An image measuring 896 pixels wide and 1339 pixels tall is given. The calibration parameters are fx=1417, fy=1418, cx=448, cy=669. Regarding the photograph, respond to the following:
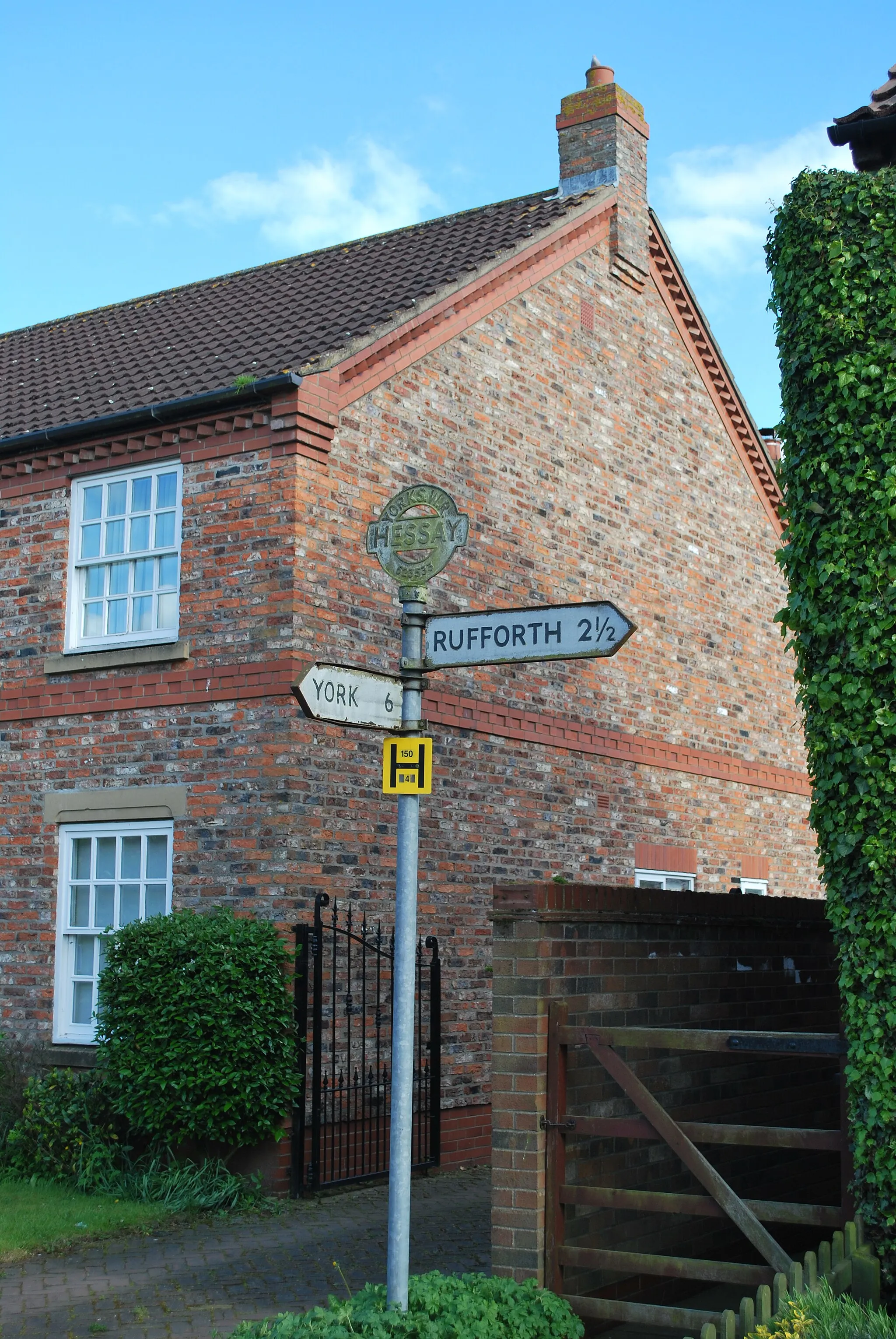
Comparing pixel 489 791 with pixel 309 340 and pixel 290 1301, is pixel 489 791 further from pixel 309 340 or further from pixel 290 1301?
pixel 290 1301

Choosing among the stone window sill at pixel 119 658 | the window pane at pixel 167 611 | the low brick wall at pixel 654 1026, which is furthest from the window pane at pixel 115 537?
the low brick wall at pixel 654 1026

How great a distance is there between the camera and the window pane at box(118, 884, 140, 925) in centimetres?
1197

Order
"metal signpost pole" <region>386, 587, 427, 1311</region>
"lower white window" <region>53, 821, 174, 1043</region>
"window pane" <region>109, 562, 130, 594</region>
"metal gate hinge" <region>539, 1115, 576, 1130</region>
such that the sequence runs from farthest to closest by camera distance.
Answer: "window pane" <region>109, 562, 130, 594</region>
"lower white window" <region>53, 821, 174, 1043</region>
"metal gate hinge" <region>539, 1115, 576, 1130</region>
"metal signpost pole" <region>386, 587, 427, 1311</region>

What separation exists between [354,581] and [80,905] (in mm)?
3722

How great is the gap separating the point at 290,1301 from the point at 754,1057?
3128 mm

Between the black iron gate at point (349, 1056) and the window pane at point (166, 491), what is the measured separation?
373 centimetres

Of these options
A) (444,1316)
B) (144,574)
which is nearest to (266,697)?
(144,574)

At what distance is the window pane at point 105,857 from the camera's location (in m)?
12.3

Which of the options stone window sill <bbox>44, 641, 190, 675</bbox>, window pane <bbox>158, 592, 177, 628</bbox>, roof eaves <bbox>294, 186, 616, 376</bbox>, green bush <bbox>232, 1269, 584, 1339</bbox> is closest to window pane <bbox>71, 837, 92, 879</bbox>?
stone window sill <bbox>44, 641, 190, 675</bbox>

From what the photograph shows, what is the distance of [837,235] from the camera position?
269 inches

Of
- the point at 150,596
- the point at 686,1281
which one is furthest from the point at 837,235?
the point at 150,596

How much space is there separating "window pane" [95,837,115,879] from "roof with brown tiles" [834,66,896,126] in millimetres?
8074

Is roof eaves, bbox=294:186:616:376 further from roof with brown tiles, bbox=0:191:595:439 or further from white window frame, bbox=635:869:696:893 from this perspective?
white window frame, bbox=635:869:696:893

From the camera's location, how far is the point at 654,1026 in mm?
7652
